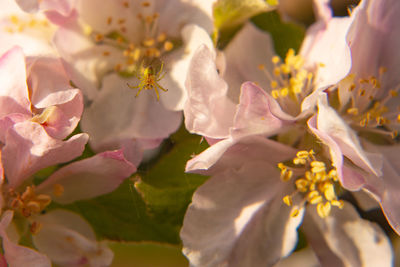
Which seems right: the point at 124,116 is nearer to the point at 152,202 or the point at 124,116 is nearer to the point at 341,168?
the point at 152,202

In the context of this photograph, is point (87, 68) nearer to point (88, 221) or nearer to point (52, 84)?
point (52, 84)

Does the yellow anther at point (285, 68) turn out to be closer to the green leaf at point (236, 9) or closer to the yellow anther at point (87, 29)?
the green leaf at point (236, 9)

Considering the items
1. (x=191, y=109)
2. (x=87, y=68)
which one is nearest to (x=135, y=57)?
(x=87, y=68)

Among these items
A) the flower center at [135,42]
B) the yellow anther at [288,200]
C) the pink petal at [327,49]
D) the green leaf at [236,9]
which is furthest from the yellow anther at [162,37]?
the yellow anther at [288,200]

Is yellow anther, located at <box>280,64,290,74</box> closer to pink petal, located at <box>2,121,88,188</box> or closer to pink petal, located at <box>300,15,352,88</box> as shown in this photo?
pink petal, located at <box>300,15,352,88</box>

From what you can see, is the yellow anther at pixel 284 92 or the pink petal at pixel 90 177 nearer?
the pink petal at pixel 90 177

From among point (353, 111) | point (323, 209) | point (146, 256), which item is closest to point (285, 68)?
point (353, 111)

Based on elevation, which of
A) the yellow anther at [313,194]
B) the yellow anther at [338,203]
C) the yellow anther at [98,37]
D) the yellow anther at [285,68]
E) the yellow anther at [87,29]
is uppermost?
the yellow anther at [87,29]
